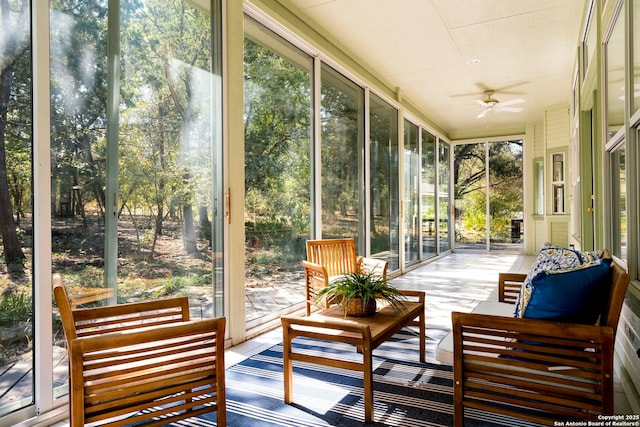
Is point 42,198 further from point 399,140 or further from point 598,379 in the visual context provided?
point 399,140

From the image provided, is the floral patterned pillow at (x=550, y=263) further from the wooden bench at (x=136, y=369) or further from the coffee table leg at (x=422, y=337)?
the wooden bench at (x=136, y=369)

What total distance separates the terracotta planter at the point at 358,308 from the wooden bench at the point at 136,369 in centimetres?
93

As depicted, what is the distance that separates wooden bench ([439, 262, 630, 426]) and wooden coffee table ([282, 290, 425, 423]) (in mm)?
438

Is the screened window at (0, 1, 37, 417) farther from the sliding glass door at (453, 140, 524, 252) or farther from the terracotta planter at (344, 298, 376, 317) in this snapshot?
the sliding glass door at (453, 140, 524, 252)

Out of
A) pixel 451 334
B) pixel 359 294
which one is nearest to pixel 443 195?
pixel 359 294

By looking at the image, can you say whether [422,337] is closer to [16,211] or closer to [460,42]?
[16,211]

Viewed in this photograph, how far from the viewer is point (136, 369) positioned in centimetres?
166

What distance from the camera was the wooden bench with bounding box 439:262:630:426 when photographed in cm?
154

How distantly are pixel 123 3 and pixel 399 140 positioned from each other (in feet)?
17.3

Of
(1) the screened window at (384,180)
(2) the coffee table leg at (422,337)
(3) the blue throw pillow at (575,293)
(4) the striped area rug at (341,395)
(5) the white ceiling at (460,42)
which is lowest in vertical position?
(4) the striped area rug at (341,395)

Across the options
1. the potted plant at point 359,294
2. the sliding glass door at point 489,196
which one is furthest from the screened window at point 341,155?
the sliding glass door at point 489,196

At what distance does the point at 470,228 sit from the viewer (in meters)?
11.0

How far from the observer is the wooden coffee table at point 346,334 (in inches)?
80.7

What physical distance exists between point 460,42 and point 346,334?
4.21 metres
